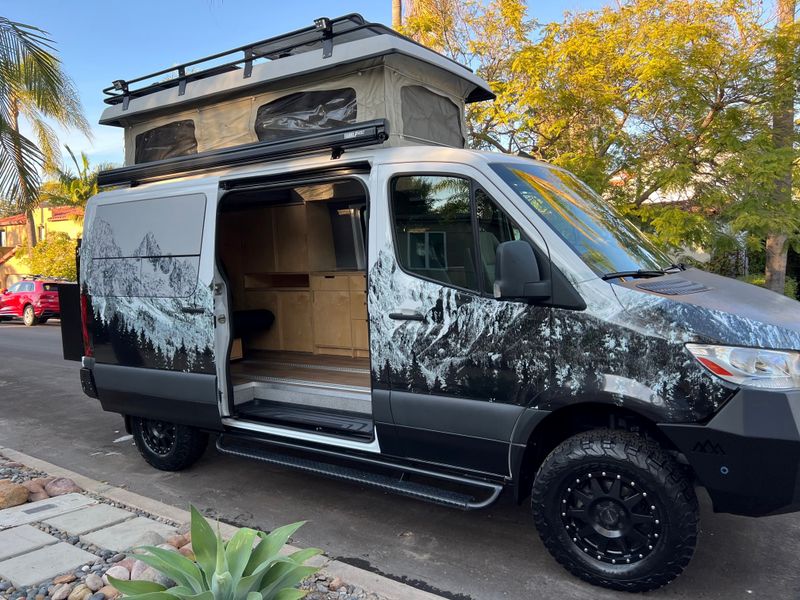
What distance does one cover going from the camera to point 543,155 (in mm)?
10695

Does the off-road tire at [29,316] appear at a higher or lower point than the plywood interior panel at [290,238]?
lower

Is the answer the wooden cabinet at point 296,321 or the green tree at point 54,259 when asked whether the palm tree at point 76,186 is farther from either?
the wooden cabinet at point 296,321

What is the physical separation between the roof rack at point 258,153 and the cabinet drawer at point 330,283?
7.30ft

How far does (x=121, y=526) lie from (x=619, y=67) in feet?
29.1

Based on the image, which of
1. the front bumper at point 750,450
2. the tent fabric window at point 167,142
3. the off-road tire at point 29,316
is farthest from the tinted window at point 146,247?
the off-road tire at point 29,316

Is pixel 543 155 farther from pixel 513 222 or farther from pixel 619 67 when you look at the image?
pixel 513 222

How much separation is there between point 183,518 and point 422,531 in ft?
5.40

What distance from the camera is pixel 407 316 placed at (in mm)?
4035

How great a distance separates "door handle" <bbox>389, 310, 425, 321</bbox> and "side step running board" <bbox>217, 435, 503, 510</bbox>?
0.97 metres

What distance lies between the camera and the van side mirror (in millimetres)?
3469

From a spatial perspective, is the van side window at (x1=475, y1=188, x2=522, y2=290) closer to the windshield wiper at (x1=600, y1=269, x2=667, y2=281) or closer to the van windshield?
the van windshield

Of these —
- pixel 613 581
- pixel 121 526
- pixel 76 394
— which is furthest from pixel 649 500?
pixel 76 394

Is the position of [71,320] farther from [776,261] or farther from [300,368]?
[776,261]

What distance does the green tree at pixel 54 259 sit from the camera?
27594 millimetres
